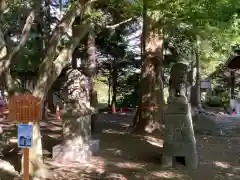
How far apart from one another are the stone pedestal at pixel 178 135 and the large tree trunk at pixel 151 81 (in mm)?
3715

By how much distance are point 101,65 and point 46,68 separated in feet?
52.4

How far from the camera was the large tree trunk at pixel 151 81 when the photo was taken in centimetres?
1269

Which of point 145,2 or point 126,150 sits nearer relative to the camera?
point 145,2

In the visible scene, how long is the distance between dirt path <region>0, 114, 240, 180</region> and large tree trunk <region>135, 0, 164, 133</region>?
730mm

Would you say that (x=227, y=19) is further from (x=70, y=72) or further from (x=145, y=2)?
(x=70, y=72)

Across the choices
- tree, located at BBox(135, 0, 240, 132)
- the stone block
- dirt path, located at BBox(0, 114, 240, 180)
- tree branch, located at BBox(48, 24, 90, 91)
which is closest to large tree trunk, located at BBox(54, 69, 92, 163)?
dirt path, located at BBox(0, 114, 240, 180)

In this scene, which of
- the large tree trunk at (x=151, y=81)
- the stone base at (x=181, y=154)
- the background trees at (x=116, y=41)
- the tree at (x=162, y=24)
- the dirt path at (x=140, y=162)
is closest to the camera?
the background trees at (x=116, y=41)

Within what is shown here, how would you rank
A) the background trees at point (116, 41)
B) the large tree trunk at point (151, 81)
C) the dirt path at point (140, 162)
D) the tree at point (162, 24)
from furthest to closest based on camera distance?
the large tree trunk at point (151, 81)
the tree at point (162, 24)
the dirt path at point (140, 162)
the background trees at point (116, 41)

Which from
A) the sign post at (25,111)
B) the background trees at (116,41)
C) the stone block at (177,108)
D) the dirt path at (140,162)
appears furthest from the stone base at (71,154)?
the sign post at (25,111)

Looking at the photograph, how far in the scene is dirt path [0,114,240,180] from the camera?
25.9 ft

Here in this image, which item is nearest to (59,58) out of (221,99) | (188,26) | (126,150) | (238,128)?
(126,150)

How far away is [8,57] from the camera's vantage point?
6.95 metres

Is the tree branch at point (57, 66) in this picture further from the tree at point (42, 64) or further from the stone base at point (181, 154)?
the stone base at point (181, 154)

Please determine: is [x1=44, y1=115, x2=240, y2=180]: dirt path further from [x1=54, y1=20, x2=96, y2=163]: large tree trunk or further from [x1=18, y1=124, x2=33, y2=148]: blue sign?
[x1=18, y1=124, x2=33, y2=148]: blue sign
